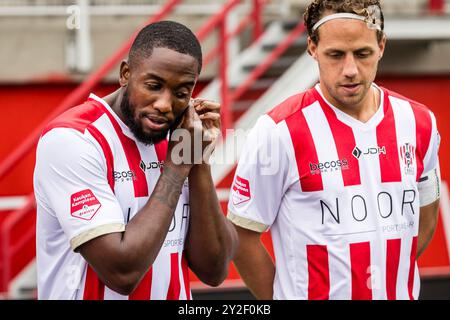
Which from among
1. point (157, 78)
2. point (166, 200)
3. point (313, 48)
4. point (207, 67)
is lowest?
point (166, 200)

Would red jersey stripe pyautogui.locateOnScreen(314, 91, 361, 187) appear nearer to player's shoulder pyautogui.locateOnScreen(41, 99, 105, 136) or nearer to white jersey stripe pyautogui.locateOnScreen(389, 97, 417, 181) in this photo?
white jersey stripe pyautogui.locateOnScreen(389, 97, 417, 181)

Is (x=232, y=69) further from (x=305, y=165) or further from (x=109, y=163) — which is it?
(x=109, y=163)

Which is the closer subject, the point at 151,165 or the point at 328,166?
the point at 151,165

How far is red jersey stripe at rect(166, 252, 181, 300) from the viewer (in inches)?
123

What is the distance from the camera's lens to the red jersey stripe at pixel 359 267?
3592mm

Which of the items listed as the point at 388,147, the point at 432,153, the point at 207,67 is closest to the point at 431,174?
the point at 432,153

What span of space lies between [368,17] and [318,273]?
3.55 feet

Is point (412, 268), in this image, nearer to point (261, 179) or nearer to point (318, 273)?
point (318, 273)

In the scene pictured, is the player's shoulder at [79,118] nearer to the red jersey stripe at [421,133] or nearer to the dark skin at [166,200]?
the dark skin at [166,200]

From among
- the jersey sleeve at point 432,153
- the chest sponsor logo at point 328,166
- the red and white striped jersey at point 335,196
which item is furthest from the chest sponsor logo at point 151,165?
the jersey sleeve at point 432,153

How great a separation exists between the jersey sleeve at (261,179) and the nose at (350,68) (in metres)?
0.38

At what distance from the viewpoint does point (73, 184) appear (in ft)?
9.78
